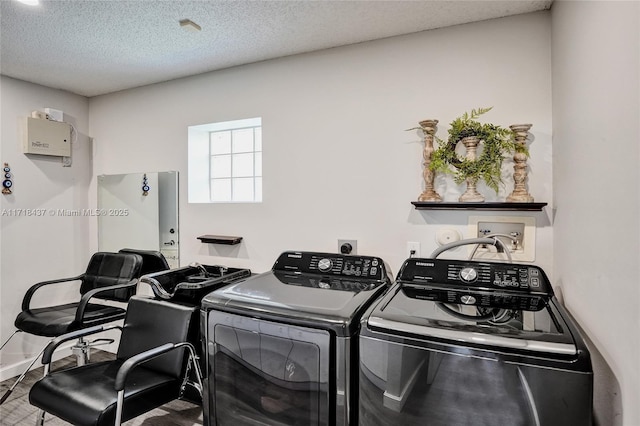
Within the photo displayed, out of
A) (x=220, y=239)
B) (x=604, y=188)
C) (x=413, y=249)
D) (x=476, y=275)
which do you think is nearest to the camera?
(x=604, y=188)

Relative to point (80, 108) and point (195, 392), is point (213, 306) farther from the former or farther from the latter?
point (80, 108)

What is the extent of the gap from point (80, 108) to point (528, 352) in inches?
153

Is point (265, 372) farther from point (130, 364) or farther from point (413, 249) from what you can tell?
point (413, 249)

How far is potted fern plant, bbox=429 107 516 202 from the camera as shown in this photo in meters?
1.82

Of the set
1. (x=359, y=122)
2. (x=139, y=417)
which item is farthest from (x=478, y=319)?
(x=139, y=417)

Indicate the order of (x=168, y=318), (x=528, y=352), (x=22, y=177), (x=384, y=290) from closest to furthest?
(x=528, y=352) → (x=384, y=290) → (x=168, y=318) → (x=22, y=177)

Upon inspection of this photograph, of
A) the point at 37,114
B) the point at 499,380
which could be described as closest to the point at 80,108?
the point at 37,114

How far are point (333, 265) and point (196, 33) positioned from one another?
1.57 meters

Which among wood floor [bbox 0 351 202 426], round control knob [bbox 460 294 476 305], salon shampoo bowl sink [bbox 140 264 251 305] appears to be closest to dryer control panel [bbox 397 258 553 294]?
round control knob [bbox 460 294 476 305]

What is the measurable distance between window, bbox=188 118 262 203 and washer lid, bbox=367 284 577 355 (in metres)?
1.68

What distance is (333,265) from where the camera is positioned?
6.72ft

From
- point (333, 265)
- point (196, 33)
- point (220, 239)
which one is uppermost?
point (196, 33)

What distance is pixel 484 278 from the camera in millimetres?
1636

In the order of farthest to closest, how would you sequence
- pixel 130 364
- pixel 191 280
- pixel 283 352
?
pixel 191 280, pixel 130 364, pixel 283 352
